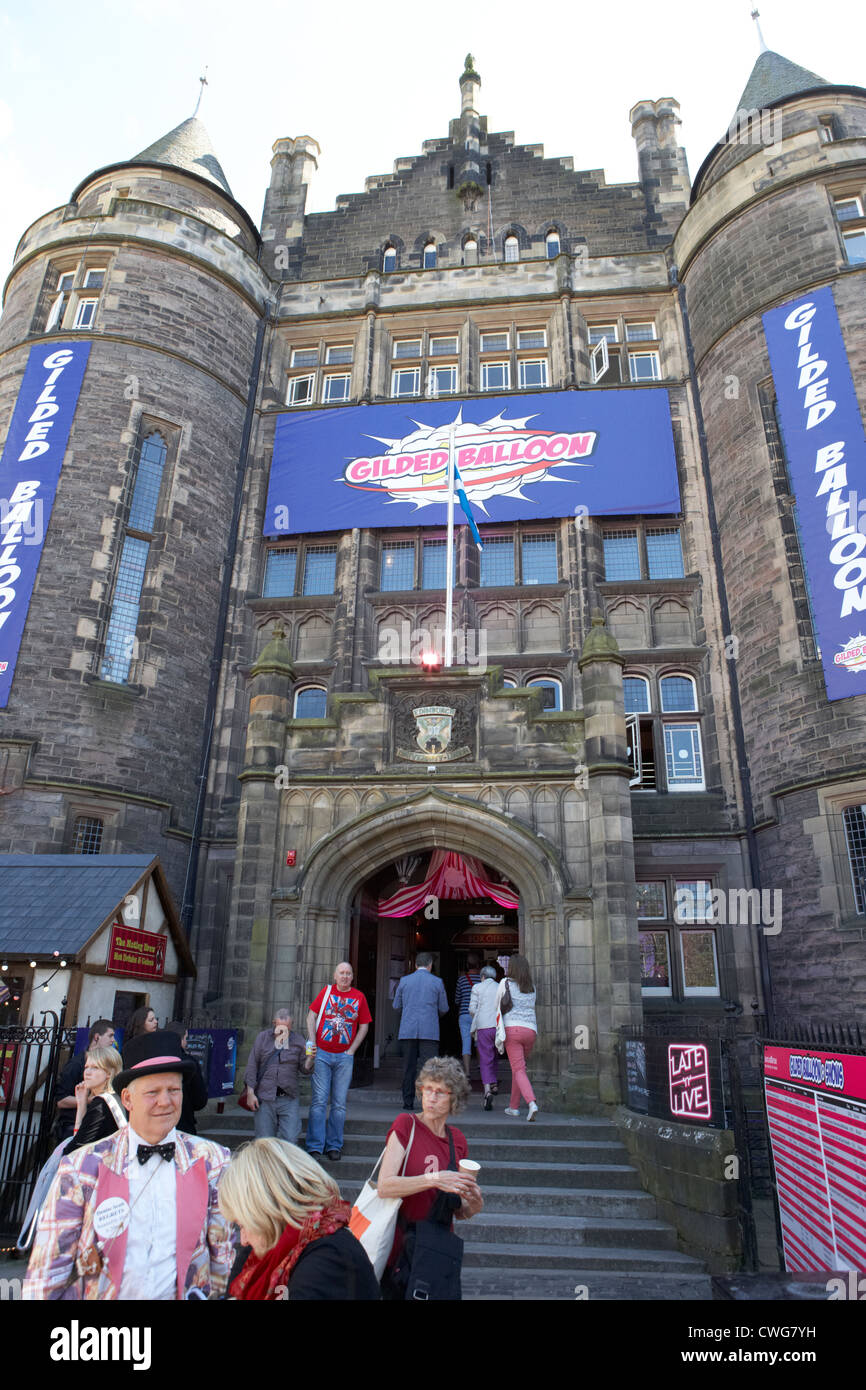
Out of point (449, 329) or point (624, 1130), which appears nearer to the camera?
point (624, 1130)

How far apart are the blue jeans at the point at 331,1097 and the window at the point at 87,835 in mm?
A: 8790

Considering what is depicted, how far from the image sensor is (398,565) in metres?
20.5

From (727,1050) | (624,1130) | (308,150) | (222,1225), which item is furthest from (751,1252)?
(308,150)

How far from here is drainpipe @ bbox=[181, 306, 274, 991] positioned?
57.3 feet

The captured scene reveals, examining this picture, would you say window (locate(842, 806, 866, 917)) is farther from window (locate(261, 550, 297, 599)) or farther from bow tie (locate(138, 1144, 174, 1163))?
bow tie (locate(138, 1144, 174, 1163))

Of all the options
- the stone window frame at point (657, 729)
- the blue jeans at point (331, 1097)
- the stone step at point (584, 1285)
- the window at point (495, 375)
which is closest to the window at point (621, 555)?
the stone window frame at point (657, 729)

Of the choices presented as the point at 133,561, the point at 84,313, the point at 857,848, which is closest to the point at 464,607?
the point at 133,561

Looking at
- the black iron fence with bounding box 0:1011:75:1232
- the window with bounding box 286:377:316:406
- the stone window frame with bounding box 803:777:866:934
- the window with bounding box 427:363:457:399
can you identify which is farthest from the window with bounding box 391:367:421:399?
the black iron fence with bounding box 0:1011:75:1232

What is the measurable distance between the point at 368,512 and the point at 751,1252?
54.1 ft

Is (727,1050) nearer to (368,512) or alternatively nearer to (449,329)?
(368,512)

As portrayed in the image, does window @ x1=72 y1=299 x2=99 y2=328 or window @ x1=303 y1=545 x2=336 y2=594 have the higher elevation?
window @ x1=72 y1=299 x2=99 y2=328

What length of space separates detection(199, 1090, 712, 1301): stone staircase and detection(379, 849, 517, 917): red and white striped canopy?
13.0ft
